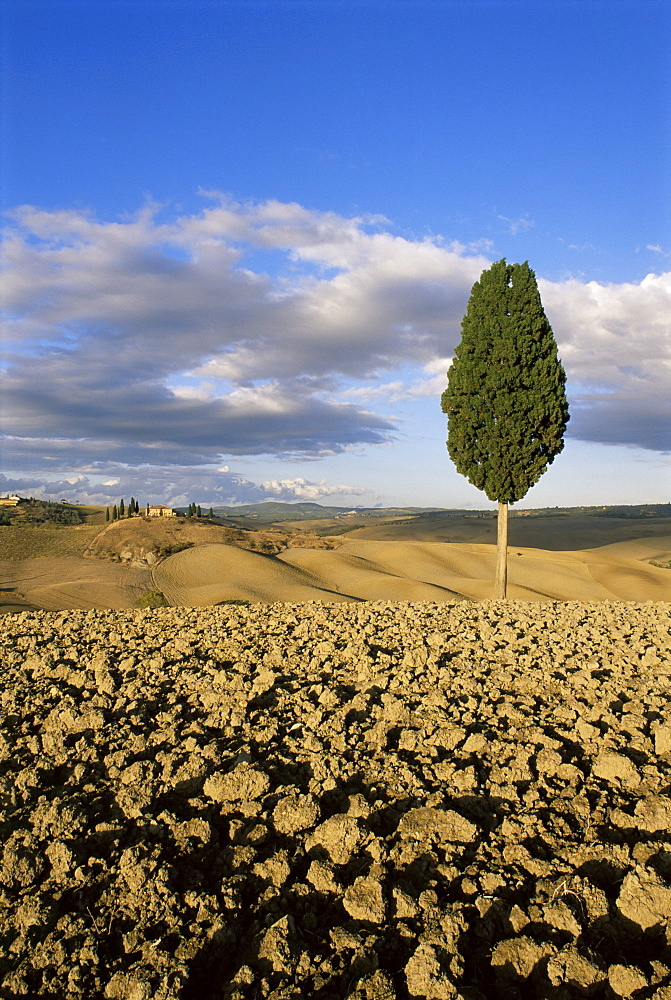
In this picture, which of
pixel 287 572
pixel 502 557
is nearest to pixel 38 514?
pixel 287 572

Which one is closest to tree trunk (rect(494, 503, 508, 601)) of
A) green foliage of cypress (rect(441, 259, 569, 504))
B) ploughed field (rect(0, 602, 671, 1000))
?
green foliage of cypress (rect(441, 259, 569, 504))

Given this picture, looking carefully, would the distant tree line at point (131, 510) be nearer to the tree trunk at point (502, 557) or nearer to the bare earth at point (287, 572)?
the bare earth at point (287, 572)

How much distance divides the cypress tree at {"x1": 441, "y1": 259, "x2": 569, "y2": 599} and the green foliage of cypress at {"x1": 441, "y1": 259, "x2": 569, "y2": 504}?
0.03 metres

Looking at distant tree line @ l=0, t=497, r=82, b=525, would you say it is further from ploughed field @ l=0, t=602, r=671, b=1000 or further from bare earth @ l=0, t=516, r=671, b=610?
ploughed field @ l=0, t=602, r=671, b=1000

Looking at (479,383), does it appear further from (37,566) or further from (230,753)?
(37,566)

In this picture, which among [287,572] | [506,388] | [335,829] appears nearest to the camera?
[335,829]

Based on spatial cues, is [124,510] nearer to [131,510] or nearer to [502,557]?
[131,510]

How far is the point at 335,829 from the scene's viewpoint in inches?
131

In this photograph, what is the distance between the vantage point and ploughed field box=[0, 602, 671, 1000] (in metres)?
2.52

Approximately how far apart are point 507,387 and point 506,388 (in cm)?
5

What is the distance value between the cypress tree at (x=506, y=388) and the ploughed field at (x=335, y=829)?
1165 centimetres

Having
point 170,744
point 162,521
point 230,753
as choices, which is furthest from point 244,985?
point 162,521

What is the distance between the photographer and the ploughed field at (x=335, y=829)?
2520mm

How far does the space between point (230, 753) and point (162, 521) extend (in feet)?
138
